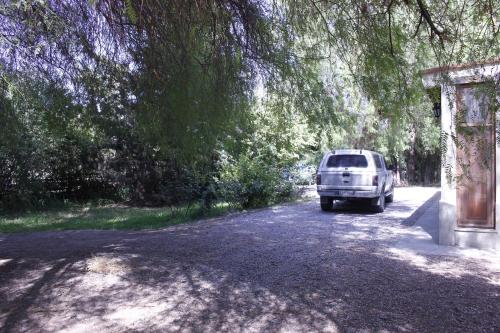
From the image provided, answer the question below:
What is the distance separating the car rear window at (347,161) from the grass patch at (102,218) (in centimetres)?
369

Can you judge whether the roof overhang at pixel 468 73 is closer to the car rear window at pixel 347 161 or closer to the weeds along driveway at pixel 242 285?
the weeds along driveway at pixel 242 285

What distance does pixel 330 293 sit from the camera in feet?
19.8

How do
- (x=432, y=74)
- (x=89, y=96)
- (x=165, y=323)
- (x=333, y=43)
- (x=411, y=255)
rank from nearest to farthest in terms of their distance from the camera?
1. (x=432, y=74)
2. (x=165, y=323)
3. (x=333, y=43)
4. (x=89, y=96)
5. (x=411, y=255)

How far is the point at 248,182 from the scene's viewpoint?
15562mm

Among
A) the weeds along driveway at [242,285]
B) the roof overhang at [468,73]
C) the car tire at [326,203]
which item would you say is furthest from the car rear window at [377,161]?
the roof overhang at [468,73]

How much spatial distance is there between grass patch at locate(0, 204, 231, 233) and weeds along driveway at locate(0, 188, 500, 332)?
246cm

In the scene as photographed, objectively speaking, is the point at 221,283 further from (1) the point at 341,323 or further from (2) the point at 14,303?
(2) the point at 14,303

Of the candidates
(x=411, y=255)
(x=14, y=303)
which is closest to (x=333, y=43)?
(x=411, y=255)

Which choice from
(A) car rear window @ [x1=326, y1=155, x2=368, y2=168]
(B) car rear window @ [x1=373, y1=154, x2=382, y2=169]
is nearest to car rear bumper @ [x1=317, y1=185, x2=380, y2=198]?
(A) car rear window @ [x1=326, y1=155, x2=368, y2=168]

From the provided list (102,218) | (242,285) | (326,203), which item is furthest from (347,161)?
(242,285)

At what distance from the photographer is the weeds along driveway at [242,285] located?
513cm

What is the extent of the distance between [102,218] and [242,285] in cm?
958

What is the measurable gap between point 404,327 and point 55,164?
1611 centimetres

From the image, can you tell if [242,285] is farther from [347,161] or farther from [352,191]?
[347,161]
